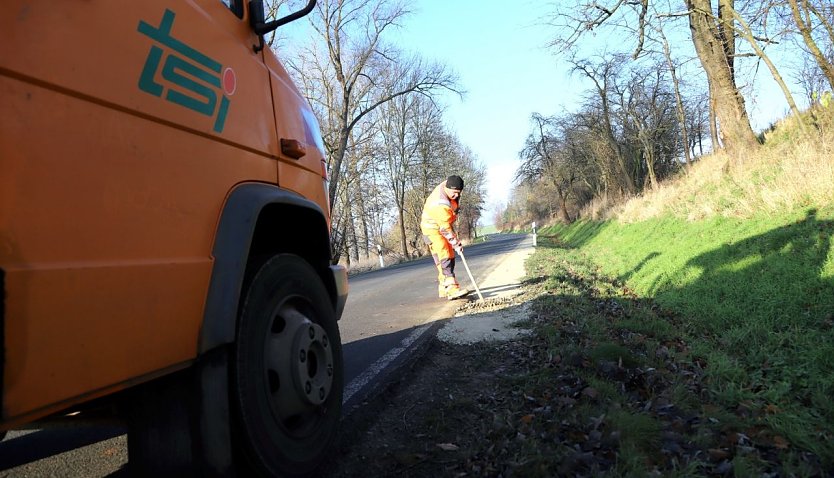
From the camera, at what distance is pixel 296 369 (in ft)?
7.27

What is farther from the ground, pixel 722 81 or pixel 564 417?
pixel 722 81

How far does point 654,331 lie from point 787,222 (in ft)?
10.0

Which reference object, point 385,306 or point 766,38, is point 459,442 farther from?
point 766,38

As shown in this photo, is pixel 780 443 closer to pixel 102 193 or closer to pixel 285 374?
pixel 285 374

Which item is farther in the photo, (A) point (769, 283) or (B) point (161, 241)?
(A) point (769, 283)

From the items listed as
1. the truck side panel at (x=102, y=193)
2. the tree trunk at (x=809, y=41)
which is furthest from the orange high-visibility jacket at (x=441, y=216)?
the tree trunk at (x=809, y=41)

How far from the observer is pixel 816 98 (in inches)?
388

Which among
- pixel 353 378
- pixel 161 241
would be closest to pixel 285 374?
pixel 161 241

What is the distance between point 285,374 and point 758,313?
4539mm

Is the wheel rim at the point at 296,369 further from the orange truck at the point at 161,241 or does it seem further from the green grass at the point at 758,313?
the green grass at the point at 758,313

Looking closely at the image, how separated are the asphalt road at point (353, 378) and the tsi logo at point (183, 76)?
1574mm

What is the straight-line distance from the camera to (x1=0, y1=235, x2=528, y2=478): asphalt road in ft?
8.98

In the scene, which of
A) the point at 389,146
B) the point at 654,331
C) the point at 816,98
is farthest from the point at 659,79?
the point at 654,331

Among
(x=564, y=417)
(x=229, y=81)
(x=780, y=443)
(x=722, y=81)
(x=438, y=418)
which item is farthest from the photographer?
(x=722, y=81)
